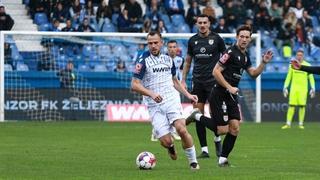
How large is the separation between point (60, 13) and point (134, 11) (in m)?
2.92

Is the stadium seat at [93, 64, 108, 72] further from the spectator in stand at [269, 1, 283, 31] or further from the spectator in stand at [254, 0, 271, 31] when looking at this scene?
the spectator in stand at [269, 1, 283, 31]

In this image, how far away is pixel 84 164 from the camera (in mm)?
15039

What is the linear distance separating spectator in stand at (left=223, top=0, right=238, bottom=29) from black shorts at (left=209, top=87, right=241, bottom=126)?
22.1 meters

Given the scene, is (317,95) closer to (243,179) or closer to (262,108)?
(262,108)

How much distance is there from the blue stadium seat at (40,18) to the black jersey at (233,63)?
68.4 ft

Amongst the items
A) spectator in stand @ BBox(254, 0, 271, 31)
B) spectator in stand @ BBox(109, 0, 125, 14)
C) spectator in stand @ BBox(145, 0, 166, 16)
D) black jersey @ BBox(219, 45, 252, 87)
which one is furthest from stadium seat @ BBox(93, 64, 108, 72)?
black jersey @ BBox(219, 45, 252, 87)

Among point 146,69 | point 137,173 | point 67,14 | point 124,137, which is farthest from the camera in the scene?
point 67,14

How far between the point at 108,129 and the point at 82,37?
241 inches

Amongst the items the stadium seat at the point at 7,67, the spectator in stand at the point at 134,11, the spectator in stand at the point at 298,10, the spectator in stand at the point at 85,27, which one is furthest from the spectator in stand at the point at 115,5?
the spectator in stand at the point at 298,10

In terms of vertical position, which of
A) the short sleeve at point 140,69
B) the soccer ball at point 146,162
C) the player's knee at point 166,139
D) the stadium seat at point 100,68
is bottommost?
the stadium seat at point 100,68

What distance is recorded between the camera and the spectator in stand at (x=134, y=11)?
116 feet

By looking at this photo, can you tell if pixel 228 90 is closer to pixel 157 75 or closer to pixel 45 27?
pixel 157 75

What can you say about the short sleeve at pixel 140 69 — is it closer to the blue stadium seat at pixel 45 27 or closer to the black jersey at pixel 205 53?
the black jersey at pixel 205 53

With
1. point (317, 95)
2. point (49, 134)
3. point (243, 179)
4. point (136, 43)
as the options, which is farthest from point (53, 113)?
point (243, 179)
